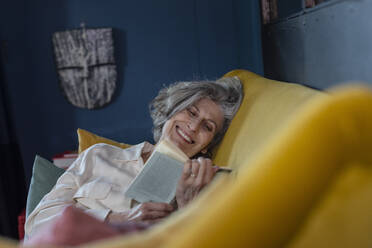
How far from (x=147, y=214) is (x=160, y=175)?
13cm

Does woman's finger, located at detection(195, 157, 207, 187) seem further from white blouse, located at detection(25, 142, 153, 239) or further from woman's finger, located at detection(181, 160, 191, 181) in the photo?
white blouse, located at detection(25, 142, 153, 239)

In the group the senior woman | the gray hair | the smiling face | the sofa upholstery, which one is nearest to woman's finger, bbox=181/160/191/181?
the senior woman

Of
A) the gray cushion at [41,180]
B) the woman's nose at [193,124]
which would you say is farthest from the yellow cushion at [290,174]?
the gray cushion at [41,180]

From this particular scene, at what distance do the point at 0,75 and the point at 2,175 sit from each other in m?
0.71

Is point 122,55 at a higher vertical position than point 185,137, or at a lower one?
higher

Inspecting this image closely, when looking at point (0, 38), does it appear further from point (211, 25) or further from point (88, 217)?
point (88, 217)

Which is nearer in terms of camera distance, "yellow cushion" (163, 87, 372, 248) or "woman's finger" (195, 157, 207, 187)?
"yellow cushion" (163, 87, 372, 248)

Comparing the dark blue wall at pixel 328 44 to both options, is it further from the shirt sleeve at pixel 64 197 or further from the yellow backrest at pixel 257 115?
the shirt sleeve at pixel 64 197

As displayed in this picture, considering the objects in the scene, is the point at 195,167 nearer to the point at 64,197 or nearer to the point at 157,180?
the point at 157,180

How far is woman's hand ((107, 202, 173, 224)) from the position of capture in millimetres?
1200

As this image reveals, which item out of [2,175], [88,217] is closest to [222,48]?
[2,175]

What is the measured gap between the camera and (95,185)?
1.42 metres

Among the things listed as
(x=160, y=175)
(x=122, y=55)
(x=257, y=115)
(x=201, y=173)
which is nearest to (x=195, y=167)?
(x=201, y=173)

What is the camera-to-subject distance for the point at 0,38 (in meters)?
2.84
